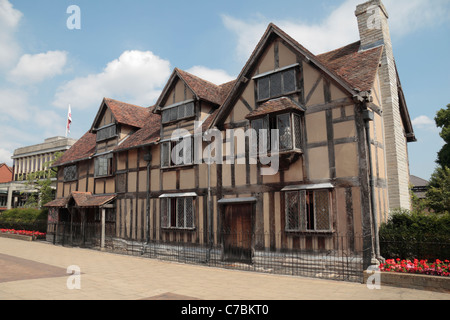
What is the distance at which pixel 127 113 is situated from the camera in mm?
22156

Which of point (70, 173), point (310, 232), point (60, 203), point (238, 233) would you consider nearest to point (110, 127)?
point (70, 173)

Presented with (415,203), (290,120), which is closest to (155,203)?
(290,120)

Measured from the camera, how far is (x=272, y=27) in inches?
546

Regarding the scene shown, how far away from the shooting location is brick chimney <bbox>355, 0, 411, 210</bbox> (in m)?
13.4

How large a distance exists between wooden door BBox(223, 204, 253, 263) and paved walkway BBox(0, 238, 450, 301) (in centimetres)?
155

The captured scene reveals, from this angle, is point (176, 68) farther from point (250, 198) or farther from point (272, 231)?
point (272, 231)

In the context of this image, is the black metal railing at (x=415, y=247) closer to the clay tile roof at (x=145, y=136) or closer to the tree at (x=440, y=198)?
the tree at (x=440, y=198)

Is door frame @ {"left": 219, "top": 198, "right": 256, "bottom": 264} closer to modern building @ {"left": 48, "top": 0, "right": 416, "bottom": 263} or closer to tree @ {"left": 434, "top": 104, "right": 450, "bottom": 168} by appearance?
modern building @ {"left": 48, "top": 0, "right": 416, "bottom": 263}

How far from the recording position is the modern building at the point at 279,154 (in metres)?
11.7

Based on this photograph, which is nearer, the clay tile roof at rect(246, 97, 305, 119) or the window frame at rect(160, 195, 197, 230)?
the clay tile roof at rect(246, 97, 305, 119)

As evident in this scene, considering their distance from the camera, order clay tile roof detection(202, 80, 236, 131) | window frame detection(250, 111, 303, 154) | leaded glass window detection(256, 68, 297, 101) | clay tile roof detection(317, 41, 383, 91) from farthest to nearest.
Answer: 1. clay tile roof detection(202, 80, 236, 131)
2. leaded glass window detection(256, 68, 297, 101)
3. window frame detection(250, 111, 303, 154)
4. clay tile roof detection(317, 41, 383, 91)

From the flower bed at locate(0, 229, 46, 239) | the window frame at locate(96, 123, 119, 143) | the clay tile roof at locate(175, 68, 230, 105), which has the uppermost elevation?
the clay tile roof at locate(175, 68, 230, 105)

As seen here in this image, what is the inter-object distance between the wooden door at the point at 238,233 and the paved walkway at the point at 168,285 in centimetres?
155

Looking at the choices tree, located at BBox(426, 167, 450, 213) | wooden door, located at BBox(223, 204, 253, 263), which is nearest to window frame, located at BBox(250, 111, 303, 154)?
wooden door, located at BBox(223, 204, 253, 263)
